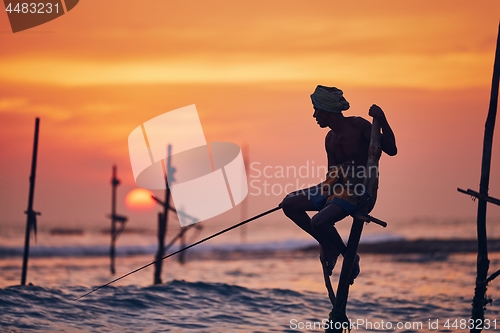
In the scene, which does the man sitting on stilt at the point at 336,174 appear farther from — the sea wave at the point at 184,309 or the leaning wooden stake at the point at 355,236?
the sea wave at the point at 184,309

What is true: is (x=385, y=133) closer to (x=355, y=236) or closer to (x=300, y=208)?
(x=355, y=236)

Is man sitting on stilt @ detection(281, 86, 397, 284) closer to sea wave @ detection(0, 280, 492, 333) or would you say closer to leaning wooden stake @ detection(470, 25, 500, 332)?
leaning wooden stake @ detection(470, 25, 500, 332)

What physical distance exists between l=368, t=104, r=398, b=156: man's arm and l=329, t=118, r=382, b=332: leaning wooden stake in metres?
0.08

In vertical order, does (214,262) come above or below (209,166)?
below

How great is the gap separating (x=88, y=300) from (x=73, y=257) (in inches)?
1103

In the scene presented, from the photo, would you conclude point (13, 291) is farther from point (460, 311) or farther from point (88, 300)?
point (460, 311)

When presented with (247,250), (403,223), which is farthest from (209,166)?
(403,223)

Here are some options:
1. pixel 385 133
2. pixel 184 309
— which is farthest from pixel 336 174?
pixel 184 309

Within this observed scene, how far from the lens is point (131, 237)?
55844mm

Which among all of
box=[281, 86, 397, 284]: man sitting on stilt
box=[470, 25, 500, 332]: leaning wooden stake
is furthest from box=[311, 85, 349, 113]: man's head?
box=[470, 25, 500, 332]: leaning wooden stake

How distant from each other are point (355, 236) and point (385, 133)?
1.20 metres

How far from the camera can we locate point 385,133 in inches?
334

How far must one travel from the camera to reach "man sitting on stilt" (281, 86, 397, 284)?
853 centimetres

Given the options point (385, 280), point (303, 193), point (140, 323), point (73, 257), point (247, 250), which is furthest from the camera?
point (247, 250)
